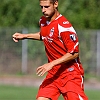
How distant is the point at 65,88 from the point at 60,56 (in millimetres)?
524

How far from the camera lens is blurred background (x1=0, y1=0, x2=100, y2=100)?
26.3m

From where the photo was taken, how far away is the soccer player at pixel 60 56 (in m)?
8.87

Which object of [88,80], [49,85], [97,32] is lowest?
[88,80]

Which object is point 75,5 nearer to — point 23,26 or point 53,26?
point 23,26

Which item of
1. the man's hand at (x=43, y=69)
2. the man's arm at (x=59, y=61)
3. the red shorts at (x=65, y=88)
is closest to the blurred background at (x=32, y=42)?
the red shorts at (x=65, y=88)

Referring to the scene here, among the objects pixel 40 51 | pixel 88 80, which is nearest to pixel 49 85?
pixel 88 80

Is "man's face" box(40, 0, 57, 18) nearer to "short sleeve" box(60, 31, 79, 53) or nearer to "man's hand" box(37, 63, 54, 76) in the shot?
"short sleeve" box(60, 31, 79, 53)

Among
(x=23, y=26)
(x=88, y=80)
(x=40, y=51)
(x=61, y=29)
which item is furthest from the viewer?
(x=23, y=26)

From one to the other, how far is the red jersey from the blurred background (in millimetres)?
14142

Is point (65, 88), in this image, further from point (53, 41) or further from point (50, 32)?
point (50, 32)

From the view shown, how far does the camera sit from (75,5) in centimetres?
3005

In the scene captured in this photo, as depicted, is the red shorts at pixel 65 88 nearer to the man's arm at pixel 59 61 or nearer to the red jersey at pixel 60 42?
the red jersey at pixel 60 42

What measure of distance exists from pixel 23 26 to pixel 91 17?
3.55m

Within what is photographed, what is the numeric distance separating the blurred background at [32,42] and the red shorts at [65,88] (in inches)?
556
